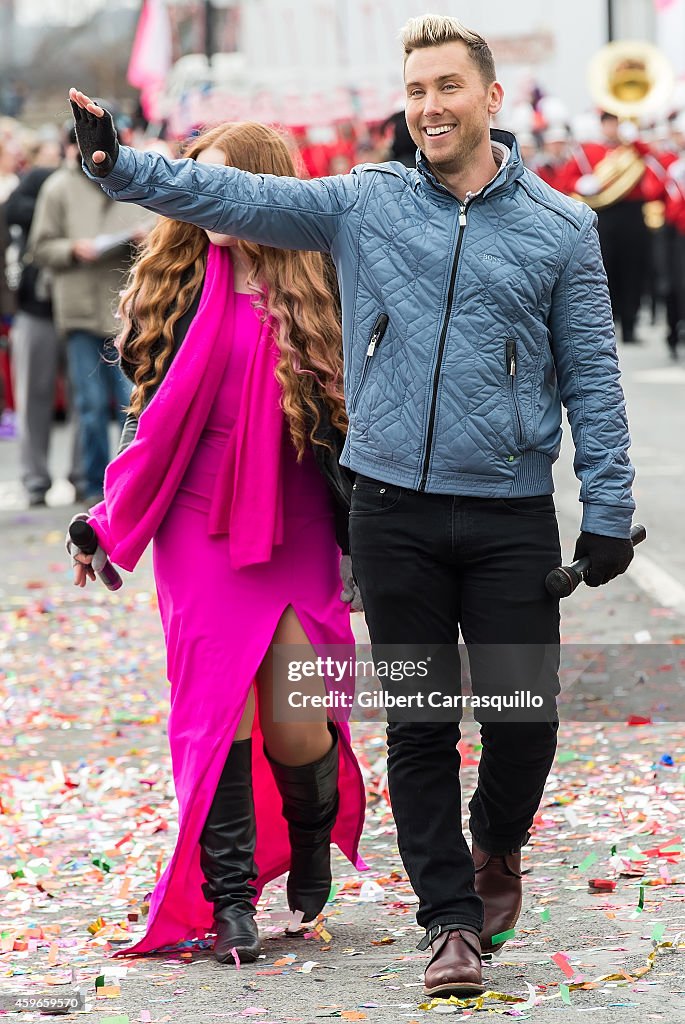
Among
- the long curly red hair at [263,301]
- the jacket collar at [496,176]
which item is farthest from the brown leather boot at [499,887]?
the jacket collar at [496,176]

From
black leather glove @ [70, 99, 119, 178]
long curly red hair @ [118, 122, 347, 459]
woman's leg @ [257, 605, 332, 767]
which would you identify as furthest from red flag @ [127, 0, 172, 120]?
black leather glove @ [70, 99, 119, 178]

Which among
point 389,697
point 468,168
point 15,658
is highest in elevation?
point 468,168

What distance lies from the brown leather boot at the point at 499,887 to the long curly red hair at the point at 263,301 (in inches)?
41.2

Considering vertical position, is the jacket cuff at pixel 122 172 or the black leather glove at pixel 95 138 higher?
the black leather glove at pixel 95 138

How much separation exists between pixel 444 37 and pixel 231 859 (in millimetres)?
1924

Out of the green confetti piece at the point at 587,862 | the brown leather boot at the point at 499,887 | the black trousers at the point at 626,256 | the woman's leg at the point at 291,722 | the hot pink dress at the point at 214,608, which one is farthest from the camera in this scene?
the black trousers at the point at 626,256

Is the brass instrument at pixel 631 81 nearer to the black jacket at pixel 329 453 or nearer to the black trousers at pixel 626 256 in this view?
the black trousers at pixel 626 256

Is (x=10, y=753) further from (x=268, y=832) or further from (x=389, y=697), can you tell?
(x=389, y=697)

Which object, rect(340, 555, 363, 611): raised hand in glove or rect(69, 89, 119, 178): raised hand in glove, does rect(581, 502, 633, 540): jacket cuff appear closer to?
rect(340, 555, 363, 611): raised hand in glove

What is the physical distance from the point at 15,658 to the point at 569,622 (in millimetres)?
2321

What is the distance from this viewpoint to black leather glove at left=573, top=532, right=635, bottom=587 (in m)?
4.29

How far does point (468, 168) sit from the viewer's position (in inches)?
167

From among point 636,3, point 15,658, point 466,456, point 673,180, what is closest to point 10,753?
point 15,658

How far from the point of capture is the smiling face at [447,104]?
4.22 meters
